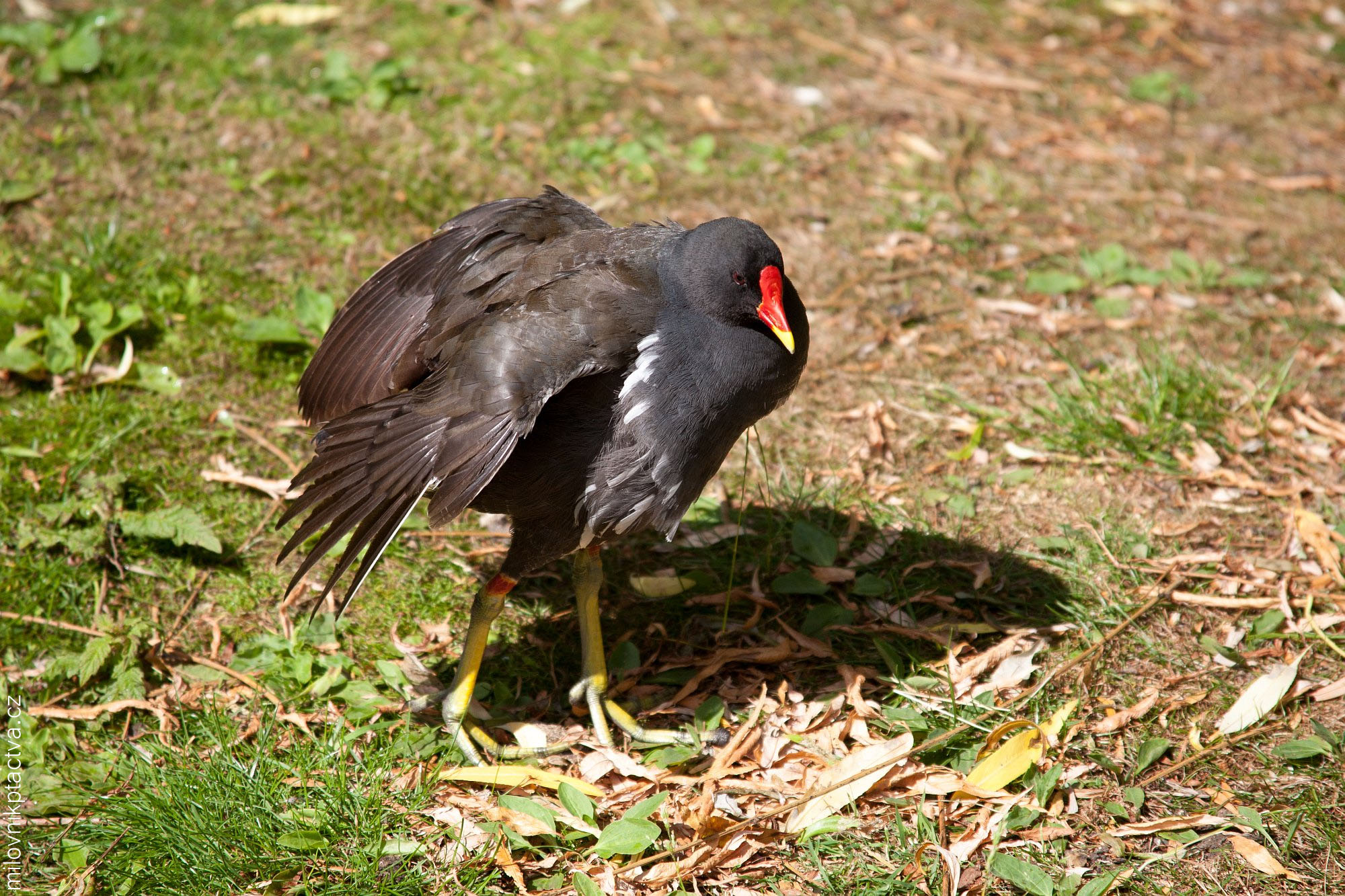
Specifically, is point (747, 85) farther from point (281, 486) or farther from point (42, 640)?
point (42, 640)

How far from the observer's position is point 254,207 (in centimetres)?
538

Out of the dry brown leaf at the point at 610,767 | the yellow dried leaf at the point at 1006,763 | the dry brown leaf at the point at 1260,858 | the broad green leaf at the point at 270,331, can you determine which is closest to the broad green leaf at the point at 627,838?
the dry brown leaf at the point at 610,767

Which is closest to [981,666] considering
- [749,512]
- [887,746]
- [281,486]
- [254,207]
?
[887,746]

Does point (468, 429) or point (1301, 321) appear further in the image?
point (1301, 321)

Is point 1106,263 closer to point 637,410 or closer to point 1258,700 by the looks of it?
point 1258,700

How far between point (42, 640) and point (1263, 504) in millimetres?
4562

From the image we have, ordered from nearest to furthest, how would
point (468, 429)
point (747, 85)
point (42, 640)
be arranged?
1. point (468, 429)
2. point (42, 640)
3. point (747, 85)

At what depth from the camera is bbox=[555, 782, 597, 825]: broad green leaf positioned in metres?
3.16

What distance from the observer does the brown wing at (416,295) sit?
343 cm

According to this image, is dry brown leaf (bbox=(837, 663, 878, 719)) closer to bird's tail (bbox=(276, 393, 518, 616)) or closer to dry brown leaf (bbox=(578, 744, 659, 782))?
dry brown leaf (bbox=(578, 744, 659, 782))

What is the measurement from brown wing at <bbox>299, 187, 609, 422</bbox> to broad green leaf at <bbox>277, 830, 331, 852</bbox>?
4.40ft

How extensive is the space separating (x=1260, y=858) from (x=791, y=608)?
65.5 inches

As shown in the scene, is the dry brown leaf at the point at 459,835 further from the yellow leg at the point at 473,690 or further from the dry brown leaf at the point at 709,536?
the dry brown leaf at the point at 709,536

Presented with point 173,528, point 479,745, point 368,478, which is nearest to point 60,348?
point 173,528
